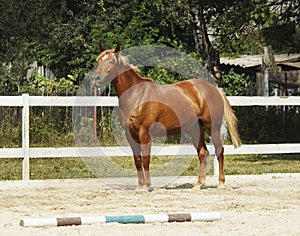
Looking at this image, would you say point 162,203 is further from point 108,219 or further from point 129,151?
point 129,151

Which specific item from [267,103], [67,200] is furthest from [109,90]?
[67,200]

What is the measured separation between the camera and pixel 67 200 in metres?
8.89

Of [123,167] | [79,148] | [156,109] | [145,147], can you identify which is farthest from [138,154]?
[123,167]

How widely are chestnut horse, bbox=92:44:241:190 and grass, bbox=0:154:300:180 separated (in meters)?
1.91

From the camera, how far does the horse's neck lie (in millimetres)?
9836

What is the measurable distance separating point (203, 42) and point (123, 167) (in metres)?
6.47

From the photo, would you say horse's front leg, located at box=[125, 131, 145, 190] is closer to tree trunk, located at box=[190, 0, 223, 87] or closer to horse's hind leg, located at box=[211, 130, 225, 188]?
horse's hind leg, located at box=[211, 130, 225, 188]

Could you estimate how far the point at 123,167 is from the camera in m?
13.2

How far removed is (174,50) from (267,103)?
9.42 metres

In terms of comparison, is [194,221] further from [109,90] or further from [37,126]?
[109,90]

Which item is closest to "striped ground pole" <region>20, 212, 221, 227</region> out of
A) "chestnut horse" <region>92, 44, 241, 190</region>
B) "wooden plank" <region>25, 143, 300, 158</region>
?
"chestnut horse" <region>92, 44, 241, 190</region>

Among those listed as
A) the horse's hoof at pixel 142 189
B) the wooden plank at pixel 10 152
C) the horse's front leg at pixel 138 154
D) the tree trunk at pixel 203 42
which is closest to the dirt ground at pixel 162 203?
the horse's hoof at pixel 142 189

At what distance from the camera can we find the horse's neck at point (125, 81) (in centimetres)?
984

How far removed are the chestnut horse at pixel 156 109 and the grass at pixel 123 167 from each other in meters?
1.91
